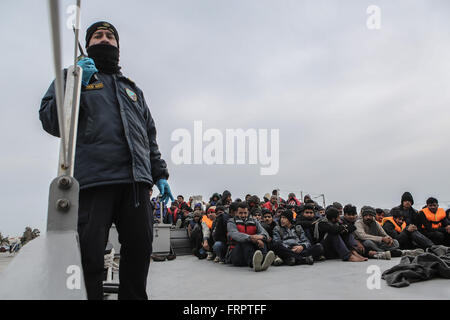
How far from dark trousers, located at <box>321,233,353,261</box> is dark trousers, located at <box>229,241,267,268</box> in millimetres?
1179

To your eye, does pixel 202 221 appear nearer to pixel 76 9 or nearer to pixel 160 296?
pixel 160 296

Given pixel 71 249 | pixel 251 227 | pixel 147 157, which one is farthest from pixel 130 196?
pixel 251 227

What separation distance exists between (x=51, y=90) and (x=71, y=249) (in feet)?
2.81

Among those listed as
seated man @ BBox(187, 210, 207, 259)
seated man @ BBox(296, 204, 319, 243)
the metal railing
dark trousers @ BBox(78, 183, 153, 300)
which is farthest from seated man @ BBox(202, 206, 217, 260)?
the metal railing

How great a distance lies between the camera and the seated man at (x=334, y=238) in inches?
205

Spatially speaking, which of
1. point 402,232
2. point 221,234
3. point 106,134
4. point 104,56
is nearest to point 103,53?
point 104,56

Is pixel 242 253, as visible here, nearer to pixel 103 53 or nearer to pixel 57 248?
pixel 103 53

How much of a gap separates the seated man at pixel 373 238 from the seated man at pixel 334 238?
403 mm

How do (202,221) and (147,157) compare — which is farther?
(202,221)

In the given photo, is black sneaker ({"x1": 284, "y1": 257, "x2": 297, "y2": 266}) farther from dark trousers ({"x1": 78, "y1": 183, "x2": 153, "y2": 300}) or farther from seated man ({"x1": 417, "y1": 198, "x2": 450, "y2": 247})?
dark trousers ({"x1": 78, "y1": 183, "x2": 153, "y2": 300})

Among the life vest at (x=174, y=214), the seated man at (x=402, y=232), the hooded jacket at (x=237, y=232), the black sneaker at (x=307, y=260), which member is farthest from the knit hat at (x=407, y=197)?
the life vest at (x=174, y=214)

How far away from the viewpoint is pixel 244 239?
4910mm

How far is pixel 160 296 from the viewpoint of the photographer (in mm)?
2758

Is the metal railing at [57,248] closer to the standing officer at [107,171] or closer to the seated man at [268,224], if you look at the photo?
the standing officer at [107,171]
